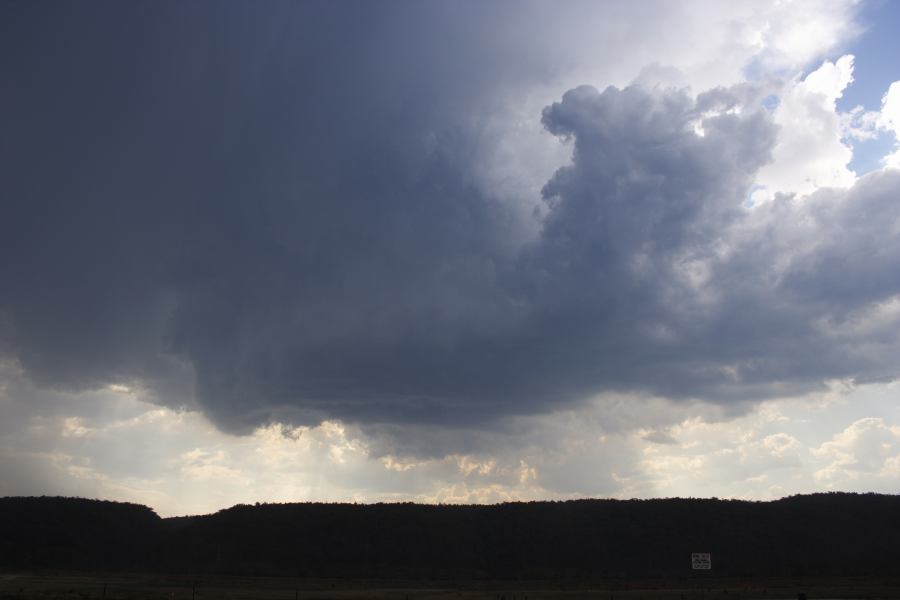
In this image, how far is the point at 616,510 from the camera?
141 meters

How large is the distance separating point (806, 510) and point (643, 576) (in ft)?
147

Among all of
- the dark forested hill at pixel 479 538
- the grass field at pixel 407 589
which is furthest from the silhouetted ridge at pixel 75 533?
the grass field at pixel 407 589

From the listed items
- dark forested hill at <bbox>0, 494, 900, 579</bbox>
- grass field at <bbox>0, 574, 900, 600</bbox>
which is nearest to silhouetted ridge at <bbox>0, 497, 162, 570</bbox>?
dark forested hill at <bbox>0, 494, 900, 579</bbox>

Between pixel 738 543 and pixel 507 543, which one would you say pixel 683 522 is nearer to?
pixel 738 543

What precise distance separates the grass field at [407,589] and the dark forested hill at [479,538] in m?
14.3

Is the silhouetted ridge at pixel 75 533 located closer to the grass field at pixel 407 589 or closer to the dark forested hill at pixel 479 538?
the dark forested hill at pixel 479 538

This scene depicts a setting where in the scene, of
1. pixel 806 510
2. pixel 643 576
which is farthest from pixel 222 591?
pixel 806 510

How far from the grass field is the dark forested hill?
1428cm

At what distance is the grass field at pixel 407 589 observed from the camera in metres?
69.8

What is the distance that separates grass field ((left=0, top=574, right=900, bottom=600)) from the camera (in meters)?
69.8

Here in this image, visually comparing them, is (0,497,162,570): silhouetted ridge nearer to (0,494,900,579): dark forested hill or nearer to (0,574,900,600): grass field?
(0,494,900,579): dark forested hill

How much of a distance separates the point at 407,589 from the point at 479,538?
4827cm

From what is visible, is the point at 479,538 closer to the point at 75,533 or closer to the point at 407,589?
the point at 407,589

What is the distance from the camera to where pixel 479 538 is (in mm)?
132625
